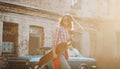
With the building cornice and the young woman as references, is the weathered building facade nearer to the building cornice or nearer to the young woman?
the building cornice

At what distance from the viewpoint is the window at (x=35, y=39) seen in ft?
66.7

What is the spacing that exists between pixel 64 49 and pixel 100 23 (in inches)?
771

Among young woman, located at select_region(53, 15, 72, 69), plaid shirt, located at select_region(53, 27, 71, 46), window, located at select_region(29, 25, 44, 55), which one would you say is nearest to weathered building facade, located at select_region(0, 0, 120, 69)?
window, located at select_region(29, 25, 44, 55)

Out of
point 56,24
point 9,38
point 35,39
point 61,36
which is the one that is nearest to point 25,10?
point 9,38

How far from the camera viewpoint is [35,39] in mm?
20906

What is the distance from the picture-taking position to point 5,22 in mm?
18562

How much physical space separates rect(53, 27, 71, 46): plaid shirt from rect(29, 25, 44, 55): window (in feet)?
43.4

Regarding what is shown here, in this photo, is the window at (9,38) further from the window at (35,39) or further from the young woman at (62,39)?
the young woman at (62,39)

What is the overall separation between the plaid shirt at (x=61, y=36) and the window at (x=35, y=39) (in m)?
13.2

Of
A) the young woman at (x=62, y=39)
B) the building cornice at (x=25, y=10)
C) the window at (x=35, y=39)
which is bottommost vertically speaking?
the window at (x=35, y=39)

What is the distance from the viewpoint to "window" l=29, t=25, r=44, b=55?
801 inches

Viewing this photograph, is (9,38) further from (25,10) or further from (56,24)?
(56,24)

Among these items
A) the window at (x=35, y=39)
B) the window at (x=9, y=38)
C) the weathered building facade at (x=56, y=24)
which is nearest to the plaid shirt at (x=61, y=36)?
the weathered building facade at (x=56, y=24)

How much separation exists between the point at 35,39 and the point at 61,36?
1399cm
